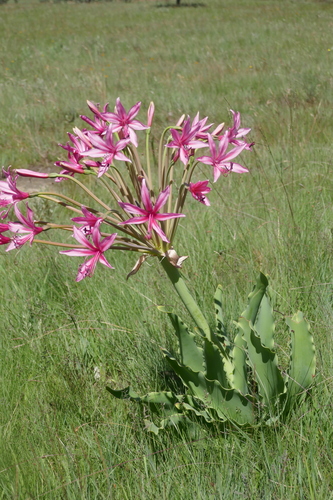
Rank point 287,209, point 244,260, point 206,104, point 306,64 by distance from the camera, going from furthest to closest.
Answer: point 306,64, point 206,104, point 287,209, point 244,260

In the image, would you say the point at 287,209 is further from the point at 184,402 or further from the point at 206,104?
the point at 206,104

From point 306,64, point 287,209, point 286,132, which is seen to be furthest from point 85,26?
point 287,209

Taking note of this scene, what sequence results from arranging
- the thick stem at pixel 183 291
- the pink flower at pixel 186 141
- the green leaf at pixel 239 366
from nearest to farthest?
the pink flower at pixel 186 141
the thick stem at pixel 183 291
the green leaf at pixel 239 366

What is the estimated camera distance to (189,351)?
1438 mm

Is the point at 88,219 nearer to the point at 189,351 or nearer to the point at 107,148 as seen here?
the point at 107,148

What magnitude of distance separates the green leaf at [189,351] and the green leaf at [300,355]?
274 mm

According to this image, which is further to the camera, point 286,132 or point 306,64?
point 306,64

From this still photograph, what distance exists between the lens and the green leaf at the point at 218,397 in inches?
54.6

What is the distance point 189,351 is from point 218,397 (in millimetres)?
160

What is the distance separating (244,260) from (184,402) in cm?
112

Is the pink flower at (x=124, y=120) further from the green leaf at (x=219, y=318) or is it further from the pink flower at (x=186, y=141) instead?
the green leaf at (x=219, y=318)

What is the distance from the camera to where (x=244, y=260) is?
249 centimetres

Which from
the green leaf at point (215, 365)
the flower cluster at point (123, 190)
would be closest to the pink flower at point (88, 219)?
the flower cluster at point (123, 190)

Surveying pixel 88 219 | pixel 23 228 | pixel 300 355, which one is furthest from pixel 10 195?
pixel 300 355
